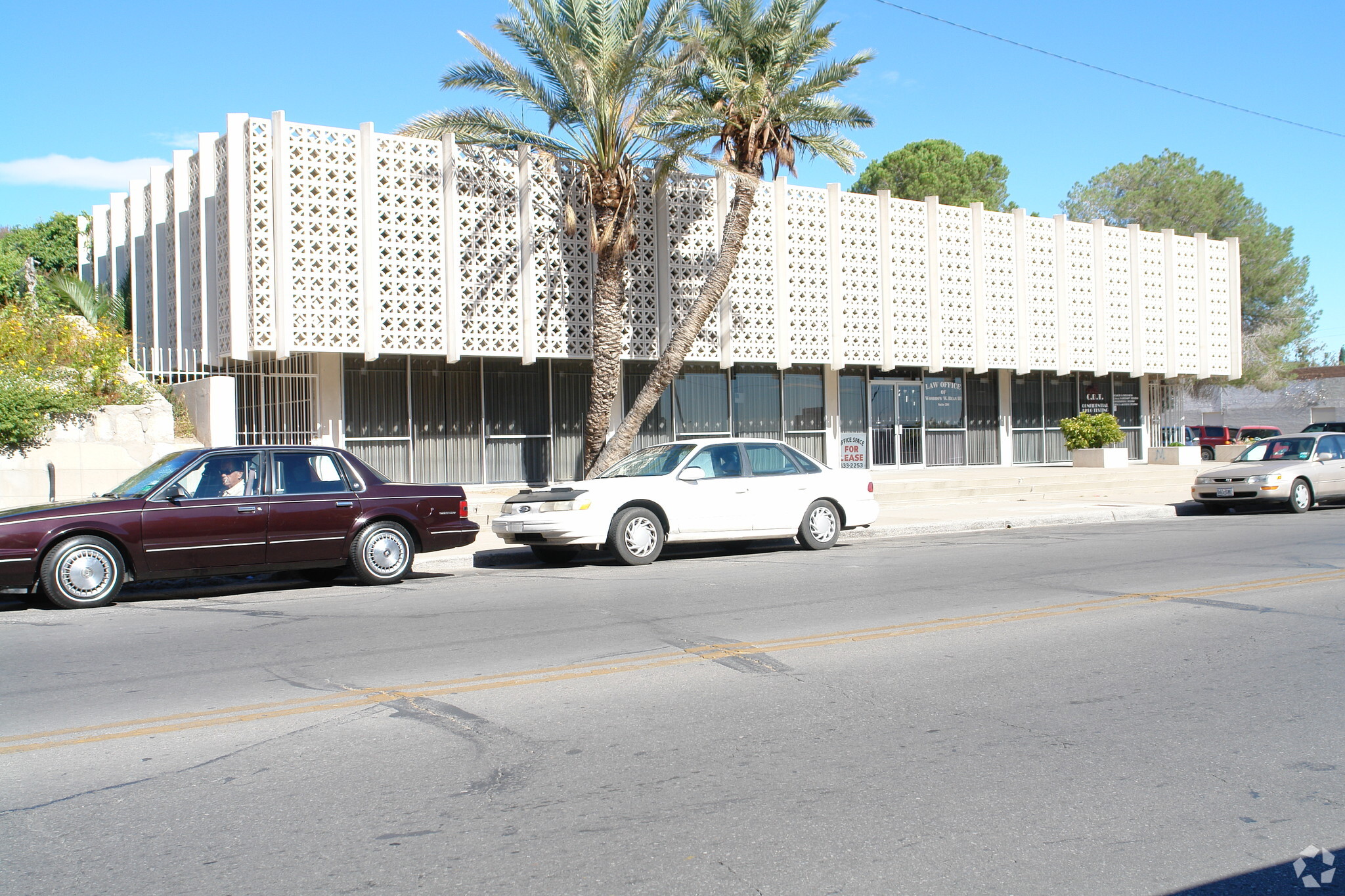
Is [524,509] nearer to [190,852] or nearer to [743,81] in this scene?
[190,852]

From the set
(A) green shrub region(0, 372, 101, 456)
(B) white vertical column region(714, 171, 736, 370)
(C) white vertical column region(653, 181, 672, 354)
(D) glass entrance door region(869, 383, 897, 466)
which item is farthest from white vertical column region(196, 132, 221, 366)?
(D) glass entrance door region(869, 383, 897, 466)

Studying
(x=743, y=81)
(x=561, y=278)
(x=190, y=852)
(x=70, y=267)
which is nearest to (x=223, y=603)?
(x=190, y=852)

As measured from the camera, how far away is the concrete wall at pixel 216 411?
735 inches

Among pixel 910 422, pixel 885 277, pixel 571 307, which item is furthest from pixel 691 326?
pixel 910 422

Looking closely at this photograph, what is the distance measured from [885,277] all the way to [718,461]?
44.4ft

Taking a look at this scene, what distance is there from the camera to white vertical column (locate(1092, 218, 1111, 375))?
2959 cm

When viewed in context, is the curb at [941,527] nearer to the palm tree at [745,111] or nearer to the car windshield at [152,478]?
the car windshield at [152,478]

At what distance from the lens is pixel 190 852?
13.2 feet

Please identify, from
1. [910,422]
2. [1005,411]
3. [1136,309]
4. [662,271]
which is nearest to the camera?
[662,271]

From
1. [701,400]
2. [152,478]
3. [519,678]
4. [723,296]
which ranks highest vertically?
[723,296]

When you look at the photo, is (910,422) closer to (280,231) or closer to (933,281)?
(933,281)

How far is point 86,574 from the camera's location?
33.6ft

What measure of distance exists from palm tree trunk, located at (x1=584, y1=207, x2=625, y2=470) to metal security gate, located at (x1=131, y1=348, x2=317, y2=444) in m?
5.28

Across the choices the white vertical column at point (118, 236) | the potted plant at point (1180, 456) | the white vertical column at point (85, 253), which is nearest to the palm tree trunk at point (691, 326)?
the potted plant at point (1180, 456)
